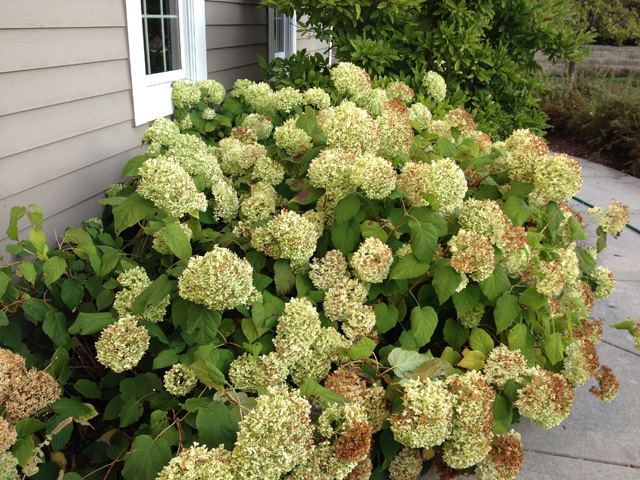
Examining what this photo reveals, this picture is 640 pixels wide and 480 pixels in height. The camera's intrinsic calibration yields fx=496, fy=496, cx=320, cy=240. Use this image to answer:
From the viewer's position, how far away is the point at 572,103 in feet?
29.4

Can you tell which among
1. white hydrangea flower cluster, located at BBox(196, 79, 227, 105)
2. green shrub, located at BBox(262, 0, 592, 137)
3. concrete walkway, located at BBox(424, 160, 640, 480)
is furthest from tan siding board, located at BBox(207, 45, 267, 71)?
concrete walkway, located at BBox(424, 160, 640, 480)

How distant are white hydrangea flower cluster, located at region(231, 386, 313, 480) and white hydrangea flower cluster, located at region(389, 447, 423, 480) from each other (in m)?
0.63

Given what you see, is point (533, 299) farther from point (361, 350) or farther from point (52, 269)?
point (52, 269)

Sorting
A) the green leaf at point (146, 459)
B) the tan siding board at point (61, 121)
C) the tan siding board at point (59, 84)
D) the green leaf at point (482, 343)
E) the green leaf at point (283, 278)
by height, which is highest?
the tan siding board at point (59, 84)

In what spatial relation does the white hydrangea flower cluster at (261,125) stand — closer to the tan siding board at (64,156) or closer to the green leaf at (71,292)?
the tan siding board at (64,156)

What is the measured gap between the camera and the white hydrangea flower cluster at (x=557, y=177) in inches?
82.5

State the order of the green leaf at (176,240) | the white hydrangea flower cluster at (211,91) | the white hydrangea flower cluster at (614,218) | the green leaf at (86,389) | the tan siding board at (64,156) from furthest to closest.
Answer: the white hydrangea flower cluster at (211,91) → the white hydrangea flower cluster at (614,218) → the tan siding board at (64,156) → the green leaf at (86,389) → the green leaf at (176,240)

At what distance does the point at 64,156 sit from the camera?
2.49 meters

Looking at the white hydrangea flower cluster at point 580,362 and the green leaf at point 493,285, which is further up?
the green leaf at point 493,285

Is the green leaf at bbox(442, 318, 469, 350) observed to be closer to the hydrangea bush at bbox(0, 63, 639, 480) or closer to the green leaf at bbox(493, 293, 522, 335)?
the hydrangea bush at bbox(0, 63, 639, 480)

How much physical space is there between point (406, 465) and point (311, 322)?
0.67 meters

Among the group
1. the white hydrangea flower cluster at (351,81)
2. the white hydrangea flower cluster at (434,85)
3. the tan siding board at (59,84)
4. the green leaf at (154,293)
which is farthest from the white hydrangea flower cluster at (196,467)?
the white hydrangea flower cluster at (434,85)

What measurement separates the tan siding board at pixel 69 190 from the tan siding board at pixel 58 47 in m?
0.54

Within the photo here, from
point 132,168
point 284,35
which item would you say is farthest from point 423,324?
point 284,35
